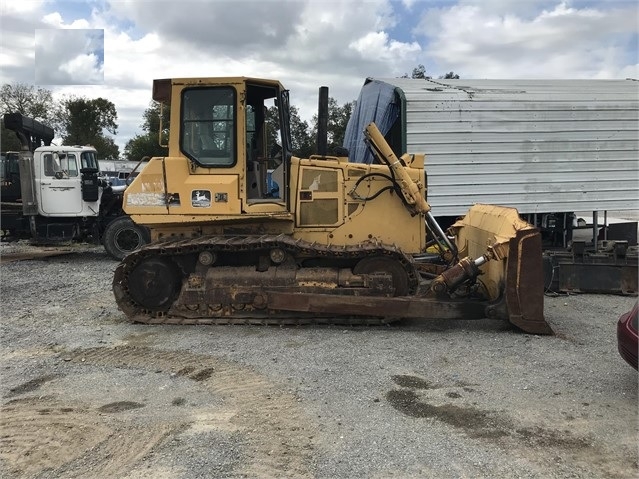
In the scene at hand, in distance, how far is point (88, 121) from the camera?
155ft

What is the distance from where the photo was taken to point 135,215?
20.7 ft

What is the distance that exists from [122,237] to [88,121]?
40.0 metres

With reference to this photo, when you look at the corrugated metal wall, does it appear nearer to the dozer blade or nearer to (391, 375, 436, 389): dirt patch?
the dozer blade

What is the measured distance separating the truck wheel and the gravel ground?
19.1 feet

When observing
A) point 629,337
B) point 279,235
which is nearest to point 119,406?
point 279,235

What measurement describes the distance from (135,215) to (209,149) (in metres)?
1.20

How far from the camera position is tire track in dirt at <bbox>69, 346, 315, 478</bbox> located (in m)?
3.17

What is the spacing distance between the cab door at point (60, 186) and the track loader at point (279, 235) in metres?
7.33

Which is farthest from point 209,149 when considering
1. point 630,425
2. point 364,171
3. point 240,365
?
point 630,425

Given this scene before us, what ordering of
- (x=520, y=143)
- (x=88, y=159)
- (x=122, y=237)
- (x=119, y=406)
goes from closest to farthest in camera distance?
(x=119, y=406) < (x=520, y=143) < (x=122, y=237) < (x=88, y=159)

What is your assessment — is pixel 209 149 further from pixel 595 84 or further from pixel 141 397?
pixel 595 84

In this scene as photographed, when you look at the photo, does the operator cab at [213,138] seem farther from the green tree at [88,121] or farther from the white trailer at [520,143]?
the green tree at [88,121]

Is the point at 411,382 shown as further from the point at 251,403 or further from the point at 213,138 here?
the point at 213,138

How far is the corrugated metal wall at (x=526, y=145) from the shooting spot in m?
10.0
